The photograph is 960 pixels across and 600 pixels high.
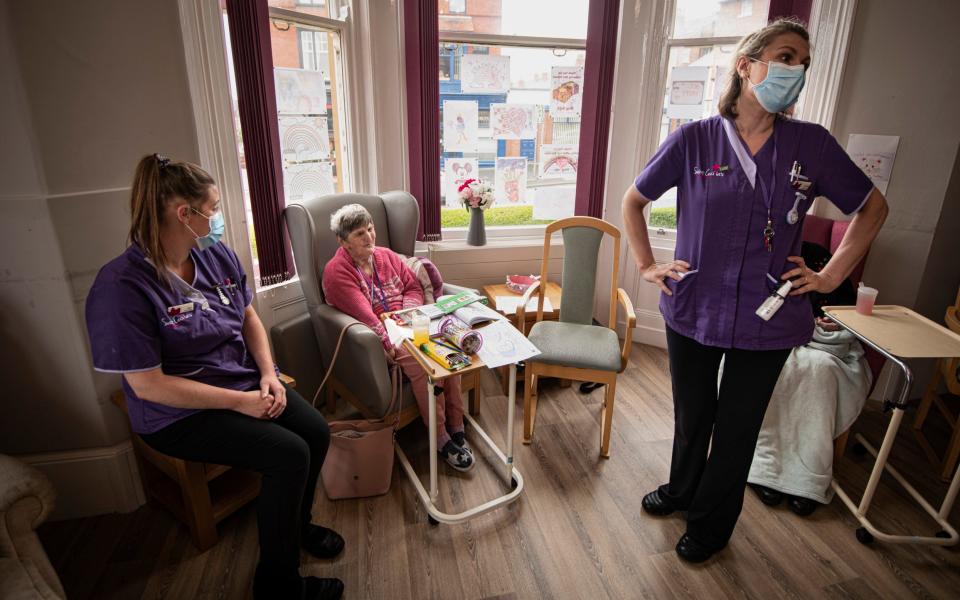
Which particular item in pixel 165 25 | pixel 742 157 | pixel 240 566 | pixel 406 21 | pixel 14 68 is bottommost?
pixel 240 566

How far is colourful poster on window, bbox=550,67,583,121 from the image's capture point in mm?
3334

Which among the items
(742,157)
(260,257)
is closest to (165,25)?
(260,257)

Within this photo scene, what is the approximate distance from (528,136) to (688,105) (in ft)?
3.23

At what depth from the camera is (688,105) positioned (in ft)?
10.5

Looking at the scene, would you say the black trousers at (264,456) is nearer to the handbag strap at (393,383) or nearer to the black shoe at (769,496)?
the handbag strap at (393,383)

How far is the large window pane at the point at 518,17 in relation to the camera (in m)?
3.09

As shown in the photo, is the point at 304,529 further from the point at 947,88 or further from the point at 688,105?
the point at 947,88

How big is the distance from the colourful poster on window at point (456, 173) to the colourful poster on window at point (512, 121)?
0.24m

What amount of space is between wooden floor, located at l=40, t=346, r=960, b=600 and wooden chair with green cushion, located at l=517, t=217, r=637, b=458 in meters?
0.37

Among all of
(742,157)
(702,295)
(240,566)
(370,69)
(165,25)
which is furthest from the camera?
(370,69)

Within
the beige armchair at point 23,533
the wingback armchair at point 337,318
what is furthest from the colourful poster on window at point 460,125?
the beige armchair at point 23,533

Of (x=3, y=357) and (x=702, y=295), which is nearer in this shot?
(x=702, y=295)

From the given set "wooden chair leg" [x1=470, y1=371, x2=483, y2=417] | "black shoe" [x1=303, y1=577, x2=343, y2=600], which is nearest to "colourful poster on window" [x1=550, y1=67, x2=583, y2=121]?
"wooden chair leg" [x1=470, y1=371, x2=483, y2=417]

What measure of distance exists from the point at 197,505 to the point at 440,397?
0.98m
